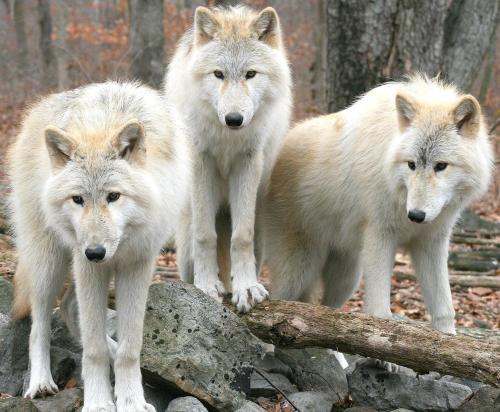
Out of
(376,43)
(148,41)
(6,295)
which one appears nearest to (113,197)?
(6,295)

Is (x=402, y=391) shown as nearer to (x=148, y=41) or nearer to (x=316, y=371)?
(x=316, y=371)

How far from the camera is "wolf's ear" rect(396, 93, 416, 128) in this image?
5125 millimetres

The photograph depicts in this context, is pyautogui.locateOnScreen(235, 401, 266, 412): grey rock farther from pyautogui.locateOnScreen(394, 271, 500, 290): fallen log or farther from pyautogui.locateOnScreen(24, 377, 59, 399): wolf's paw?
pyautogui.locateOnScreen(394, 271, 500, 290): fallen log

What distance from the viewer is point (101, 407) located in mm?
4234

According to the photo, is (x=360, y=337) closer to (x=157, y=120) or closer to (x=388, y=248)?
(x=388, y=248)

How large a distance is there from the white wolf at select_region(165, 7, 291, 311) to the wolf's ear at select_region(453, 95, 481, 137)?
139 centimetres

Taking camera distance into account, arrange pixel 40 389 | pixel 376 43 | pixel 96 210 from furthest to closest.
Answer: pixel 376 43 → pixel 40 389 → pixel 96 210

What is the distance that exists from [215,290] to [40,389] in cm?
156

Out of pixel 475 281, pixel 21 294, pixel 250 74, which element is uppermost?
pixel 250 74

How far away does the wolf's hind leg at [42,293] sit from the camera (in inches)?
184

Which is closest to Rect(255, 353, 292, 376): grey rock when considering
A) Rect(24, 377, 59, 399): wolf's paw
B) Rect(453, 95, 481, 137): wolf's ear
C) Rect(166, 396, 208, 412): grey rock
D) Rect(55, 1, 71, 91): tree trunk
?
Rect(166, 396, 208, 412): grey rock

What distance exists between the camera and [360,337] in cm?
477

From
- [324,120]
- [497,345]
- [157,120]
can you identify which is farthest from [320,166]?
[497,345]

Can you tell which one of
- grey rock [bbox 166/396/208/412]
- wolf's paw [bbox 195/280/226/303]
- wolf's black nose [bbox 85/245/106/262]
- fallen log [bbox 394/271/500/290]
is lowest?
fallen log [bbox 394/271/500/290]
